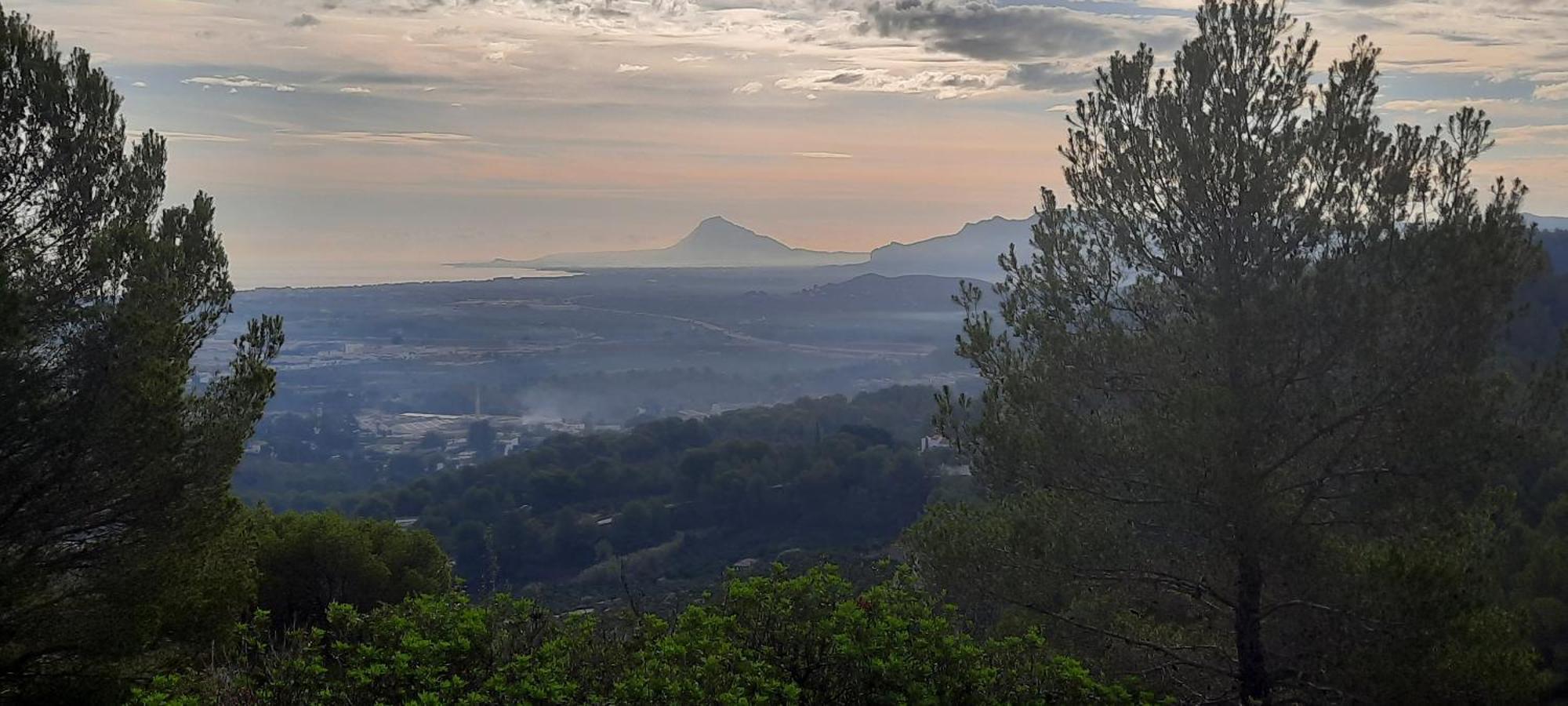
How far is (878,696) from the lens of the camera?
5.01 meters

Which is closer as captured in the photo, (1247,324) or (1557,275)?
(1247,324)

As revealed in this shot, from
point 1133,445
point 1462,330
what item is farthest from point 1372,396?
point 1133,445

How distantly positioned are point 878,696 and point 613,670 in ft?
4.29

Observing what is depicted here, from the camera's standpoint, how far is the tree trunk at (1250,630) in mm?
7246

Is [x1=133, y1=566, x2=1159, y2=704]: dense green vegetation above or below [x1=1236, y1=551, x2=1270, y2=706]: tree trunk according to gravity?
above

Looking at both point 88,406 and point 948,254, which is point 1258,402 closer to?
point 88,406

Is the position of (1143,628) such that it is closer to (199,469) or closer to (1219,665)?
(1219,665)

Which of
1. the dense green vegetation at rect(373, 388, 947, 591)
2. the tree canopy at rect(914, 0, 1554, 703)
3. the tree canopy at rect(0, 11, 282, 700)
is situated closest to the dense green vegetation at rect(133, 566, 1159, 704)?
the tree canopy at rect(0, 11, 282, 700)

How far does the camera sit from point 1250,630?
7.27m

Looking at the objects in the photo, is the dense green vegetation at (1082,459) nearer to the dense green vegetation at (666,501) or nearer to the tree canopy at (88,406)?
the tree canopy at (88,406)

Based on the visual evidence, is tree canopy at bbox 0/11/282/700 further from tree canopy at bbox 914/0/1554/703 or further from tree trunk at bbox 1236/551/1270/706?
tree trunk at bbox 1236/551/1270/706

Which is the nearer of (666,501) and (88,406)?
(88,406)

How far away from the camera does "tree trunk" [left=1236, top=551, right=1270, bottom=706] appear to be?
7.25 meters

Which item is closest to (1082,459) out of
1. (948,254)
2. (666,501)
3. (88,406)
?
(88,406)
